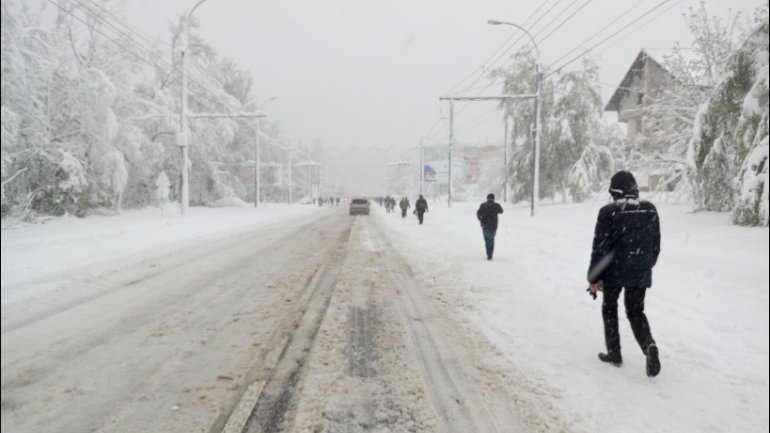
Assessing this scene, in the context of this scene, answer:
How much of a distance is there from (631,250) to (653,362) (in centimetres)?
101

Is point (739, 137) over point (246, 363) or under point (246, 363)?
over

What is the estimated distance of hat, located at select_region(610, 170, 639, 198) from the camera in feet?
12.8

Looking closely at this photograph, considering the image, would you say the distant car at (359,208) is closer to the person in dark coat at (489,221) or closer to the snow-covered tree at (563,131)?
the snow-covered tree at (563,131)

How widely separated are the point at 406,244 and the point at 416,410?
11.0 metres

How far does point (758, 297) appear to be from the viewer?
5.09m

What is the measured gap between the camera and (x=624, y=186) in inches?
155

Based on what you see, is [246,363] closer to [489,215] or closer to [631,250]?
[631,250]

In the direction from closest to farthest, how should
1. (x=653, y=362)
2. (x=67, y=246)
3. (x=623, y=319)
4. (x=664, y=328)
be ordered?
(x=653, y=362)
(x=664, y=328)
(x=623, y=319)
(x=67, y=246)

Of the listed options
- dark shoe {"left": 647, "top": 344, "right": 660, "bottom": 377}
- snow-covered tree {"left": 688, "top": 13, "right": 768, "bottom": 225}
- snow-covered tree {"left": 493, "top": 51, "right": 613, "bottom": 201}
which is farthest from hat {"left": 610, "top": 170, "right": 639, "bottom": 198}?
snow-covered tree {"left": 493, "top": 51, "right": 613, "bottom": 201}

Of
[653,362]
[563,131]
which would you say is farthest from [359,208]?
[653,362]

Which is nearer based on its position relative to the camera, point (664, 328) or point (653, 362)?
point (653, 362)

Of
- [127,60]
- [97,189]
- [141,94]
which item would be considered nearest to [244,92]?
[141,94]

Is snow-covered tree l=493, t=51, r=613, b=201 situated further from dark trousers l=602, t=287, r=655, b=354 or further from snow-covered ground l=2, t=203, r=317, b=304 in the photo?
dark trousers l=602, t=287, r=655, b=354

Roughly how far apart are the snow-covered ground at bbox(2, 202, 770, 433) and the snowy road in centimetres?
45
